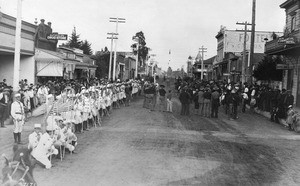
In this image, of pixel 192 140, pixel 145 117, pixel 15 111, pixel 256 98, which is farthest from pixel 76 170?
pixel 256 98

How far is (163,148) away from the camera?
12.8m

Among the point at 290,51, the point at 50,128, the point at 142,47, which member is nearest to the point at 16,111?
the point at 50,128

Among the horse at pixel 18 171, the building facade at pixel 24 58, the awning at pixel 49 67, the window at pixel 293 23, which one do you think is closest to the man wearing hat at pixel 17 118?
the horse at pixel 18 171

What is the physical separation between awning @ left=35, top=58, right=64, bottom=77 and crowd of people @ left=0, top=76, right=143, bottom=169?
549 centimetres

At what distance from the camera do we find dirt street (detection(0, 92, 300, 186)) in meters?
9.22

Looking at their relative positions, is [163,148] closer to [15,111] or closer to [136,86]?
[15,111]

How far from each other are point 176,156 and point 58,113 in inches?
187

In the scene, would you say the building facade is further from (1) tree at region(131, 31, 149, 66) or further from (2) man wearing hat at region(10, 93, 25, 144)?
(1) tree at region(131, 31, 149, 66)

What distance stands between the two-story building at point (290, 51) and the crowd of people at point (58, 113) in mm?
12052

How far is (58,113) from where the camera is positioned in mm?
13828

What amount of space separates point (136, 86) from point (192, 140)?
23307 millimetres

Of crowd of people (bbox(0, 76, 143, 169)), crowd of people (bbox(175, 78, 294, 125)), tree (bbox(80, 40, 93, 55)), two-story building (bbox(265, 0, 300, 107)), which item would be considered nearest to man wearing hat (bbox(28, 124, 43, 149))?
crowd of people (bbox(0, 76, 143, 169))

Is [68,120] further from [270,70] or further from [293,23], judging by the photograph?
[270,70]

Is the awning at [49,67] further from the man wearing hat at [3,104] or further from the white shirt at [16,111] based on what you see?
the white shirt at [16,111]
